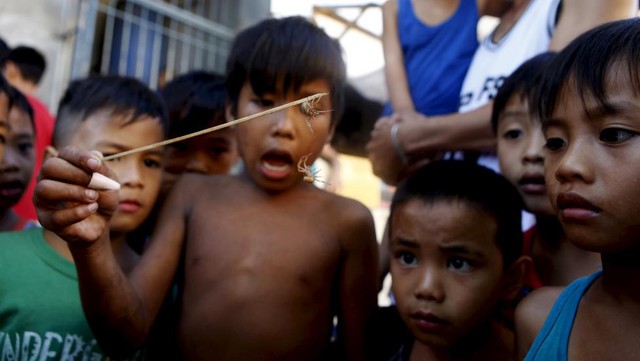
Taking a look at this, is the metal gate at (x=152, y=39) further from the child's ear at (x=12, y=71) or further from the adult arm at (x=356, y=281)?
the adult arm at (x=356, y=281)

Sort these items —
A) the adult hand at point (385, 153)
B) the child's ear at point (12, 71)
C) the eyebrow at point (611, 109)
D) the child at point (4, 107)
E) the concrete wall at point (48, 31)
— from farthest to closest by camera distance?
the concrete wall at point (48, 31), the child's ear at point (12, 71), the adult hand at point (385, 153), the child at point (4, 107), the eyebrow at point (611, 109)

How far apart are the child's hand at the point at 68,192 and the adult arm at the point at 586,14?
1423mm

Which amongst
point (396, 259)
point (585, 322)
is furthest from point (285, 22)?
point (585, 322)

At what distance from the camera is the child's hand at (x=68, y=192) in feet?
3.27

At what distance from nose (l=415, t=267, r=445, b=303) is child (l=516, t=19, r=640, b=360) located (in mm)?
333

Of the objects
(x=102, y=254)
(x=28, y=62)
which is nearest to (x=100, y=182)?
(x=102, y=254)

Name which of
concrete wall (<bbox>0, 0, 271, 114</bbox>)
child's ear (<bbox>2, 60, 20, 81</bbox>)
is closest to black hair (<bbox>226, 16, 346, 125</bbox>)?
child's ear (<bbox>2, 60, 20, 81</bbox>)

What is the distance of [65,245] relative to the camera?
5.20ft

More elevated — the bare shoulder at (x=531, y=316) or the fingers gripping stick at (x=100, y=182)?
the fingers gripping stick at (x=100, y=182)

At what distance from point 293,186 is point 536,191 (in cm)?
73

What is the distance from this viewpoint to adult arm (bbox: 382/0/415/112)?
87.6 inches

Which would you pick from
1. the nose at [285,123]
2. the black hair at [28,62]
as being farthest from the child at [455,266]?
the black hair at [28,62]

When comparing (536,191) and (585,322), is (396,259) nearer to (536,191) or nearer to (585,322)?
(536,191)

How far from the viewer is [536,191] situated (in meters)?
1.58
